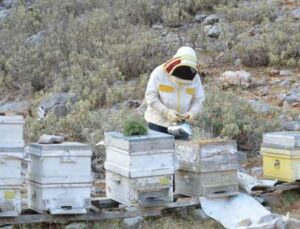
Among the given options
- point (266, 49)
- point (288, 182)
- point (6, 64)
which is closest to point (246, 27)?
point (266, 49)

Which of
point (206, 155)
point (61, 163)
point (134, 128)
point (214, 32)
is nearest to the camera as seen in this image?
point (61, 163)

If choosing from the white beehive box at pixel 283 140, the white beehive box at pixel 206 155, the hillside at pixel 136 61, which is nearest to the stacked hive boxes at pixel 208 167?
the white beehive box at pixel 206 155

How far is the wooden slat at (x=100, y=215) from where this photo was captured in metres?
6.85

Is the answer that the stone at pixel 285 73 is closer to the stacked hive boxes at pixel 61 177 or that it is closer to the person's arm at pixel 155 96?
the person's arm at pixel 155 96

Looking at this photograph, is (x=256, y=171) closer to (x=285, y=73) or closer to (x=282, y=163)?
(x=282, y=163)

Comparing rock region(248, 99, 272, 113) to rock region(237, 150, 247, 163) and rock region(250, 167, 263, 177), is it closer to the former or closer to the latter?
rock region(237, 150, 247, 163)

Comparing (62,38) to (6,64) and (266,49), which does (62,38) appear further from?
(266,49)

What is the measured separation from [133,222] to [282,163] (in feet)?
7.30

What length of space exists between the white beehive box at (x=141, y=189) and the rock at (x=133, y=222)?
16cm

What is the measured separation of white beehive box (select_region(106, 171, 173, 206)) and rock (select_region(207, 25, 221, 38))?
966 cm

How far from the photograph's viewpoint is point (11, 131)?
265 inches

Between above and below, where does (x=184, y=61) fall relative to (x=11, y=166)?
above

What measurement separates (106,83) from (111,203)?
670 cm

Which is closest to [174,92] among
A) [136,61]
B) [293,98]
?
[293,98]
